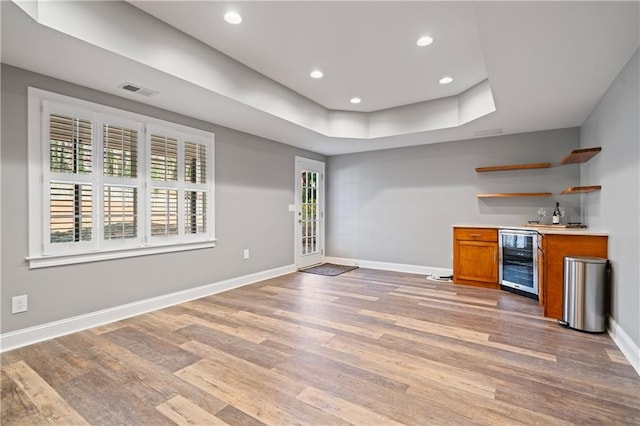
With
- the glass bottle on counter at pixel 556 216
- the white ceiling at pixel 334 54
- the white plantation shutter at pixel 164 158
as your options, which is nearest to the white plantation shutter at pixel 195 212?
the white plantation shutter at pixel 164 158

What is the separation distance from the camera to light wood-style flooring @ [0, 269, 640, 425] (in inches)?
70.0

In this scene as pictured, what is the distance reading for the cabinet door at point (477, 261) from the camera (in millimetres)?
4605

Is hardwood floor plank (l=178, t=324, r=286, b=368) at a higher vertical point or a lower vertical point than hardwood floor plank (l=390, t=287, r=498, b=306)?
lower

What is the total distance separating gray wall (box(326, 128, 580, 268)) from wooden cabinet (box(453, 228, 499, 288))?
0.56 m

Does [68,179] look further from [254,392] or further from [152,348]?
[254,392]

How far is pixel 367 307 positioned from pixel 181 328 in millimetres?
1967

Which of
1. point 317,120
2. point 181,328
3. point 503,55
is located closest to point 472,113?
point 503,55

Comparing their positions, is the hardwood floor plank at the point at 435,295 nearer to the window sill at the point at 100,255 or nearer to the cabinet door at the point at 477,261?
the cabinet door at the point at 477,261

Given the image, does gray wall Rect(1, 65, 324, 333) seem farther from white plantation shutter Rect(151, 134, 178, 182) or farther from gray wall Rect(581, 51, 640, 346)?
gray wall Rect(581, 51, 640, 346)

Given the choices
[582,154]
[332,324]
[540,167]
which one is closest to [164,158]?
[332,324]

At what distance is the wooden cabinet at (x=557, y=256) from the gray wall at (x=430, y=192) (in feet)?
5.43

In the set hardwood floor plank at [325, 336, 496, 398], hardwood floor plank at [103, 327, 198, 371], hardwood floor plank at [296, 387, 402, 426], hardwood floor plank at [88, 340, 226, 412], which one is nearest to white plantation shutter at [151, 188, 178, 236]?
hardwood floor plank at [103, 327, 198, 371]

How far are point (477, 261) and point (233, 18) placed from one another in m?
4.34

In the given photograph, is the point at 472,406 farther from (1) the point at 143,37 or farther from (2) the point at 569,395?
(1) the point at 143,37
